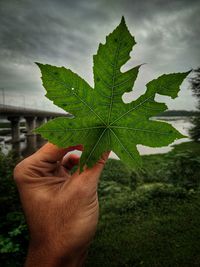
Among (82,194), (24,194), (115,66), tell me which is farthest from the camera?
(24,194)

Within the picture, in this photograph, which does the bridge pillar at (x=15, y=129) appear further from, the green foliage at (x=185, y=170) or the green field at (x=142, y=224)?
the green foliage at (x=185, y=170)

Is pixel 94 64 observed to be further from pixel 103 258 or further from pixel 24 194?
pixel 103 258

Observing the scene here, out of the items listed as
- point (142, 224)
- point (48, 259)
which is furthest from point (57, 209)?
point (142, 224)

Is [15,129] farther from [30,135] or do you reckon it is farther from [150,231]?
[150,231]

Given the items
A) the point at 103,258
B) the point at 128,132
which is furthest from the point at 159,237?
the point at 128,132

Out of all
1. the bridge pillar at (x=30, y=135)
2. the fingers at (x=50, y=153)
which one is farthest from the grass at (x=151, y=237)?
the bridge pillar at (x=30, y=135)

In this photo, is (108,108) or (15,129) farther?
(15,129)

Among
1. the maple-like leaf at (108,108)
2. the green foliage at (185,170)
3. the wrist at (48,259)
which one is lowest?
the green foliage at (185,170)
